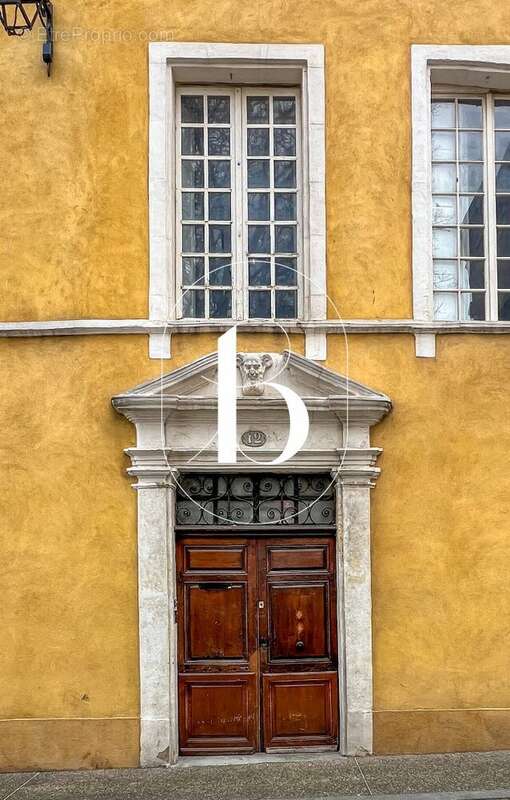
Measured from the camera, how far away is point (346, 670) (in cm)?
787

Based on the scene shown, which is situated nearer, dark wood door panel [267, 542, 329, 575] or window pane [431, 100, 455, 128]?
dark wood door panel [267, 542, 329, 575]

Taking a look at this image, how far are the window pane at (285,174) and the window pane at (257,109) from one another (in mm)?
457

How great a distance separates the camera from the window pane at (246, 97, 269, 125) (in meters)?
8.54

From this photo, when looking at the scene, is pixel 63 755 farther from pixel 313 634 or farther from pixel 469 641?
pixel 469 641

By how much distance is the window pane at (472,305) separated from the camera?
8477 mm

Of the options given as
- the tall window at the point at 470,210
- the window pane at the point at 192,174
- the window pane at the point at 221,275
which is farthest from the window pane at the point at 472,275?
the window pane at the point at 192,174

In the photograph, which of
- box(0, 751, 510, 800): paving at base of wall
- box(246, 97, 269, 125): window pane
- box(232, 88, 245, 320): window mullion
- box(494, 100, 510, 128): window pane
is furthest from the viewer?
box(494, 100, 510, 128): window pane

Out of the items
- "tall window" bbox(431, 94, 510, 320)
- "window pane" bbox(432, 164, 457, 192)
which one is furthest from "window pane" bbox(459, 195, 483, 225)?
"window pane" bbox(432, 164, 457, 192)

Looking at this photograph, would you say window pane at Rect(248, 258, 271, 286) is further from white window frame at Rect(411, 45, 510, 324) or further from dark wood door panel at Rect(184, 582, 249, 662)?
dark wood door panel at Rect(184, 582, 249, 662)

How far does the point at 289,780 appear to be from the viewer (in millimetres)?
7348

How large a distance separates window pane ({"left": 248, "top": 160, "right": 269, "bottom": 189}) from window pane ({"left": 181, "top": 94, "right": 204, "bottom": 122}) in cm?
65

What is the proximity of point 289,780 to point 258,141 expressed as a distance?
223 inches

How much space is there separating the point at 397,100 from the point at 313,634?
4892 millimetres

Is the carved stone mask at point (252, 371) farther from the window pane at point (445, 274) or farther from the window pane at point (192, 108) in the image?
the window pane at point (192, 108)
